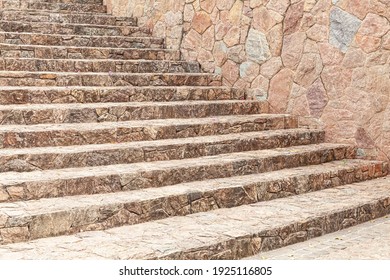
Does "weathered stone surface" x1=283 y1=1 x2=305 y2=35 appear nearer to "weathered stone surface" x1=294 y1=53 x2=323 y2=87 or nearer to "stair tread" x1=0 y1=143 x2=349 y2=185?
"weathered stone surface" x1=294 y1=53 x2=323 y2=87

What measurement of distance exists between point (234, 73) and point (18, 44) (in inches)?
103

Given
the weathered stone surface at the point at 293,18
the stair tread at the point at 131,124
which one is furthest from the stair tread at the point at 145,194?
the weathered stone surface at the point at 293,18

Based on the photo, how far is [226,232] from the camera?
154 inches

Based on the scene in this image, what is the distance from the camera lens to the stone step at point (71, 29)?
23.4ft

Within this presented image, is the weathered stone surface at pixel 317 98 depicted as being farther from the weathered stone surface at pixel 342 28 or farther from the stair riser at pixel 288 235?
the stair riser at pixel 288 235

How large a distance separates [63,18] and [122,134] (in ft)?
11.1

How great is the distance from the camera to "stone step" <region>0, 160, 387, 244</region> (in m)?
3.64

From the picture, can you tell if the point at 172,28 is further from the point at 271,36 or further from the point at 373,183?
the point at 373,183

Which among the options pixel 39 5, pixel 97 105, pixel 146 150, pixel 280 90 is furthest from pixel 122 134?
pixel 39 5

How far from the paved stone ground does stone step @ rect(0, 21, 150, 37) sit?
4606mm

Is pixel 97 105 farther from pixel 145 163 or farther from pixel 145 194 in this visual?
pixel 145 194

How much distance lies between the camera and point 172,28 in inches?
317

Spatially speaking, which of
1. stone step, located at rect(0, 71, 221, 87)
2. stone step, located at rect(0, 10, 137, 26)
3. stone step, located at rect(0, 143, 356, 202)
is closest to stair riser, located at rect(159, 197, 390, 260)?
stone step, located at rect(0, 143, 356, 202)

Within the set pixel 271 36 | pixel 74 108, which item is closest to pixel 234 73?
pixel 271 36
